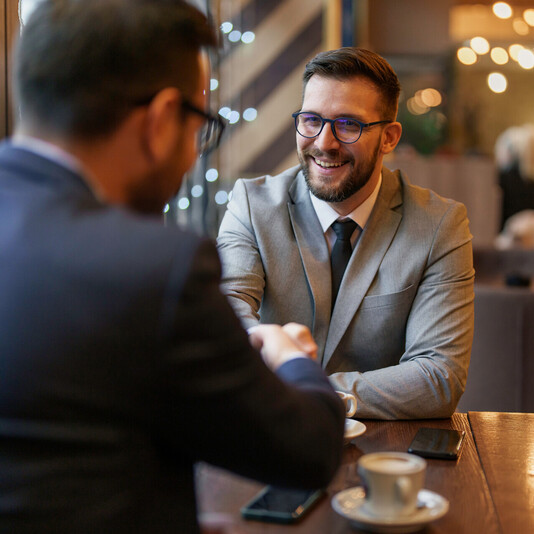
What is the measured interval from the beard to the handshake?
799 millimetres

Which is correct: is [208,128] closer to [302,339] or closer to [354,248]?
[302,339]

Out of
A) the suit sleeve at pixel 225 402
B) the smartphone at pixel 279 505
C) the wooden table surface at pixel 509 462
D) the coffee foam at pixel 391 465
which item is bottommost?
the wooden table surface at pixel 509 462

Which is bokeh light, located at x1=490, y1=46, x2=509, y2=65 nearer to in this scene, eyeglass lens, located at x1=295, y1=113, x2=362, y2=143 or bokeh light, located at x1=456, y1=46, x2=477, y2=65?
bokeh light, located at x1=456, y1=46, x2=477, y2=65

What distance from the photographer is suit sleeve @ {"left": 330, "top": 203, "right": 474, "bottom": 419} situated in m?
1.46

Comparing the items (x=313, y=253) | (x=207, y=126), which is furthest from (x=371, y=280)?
(x=207, y=126)

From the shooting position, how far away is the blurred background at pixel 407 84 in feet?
15.2

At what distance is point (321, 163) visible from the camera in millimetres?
1802

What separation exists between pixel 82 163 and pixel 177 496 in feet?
1.14

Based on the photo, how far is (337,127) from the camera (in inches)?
70.1

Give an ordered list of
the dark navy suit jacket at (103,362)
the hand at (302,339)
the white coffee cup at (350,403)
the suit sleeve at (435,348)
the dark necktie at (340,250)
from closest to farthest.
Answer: the dark navy suit jacket at (103,362) → the hand at (302,339) → the white coffee cup at (350,403) → the suit sleeve at (435,348) → the dark necktie at (340,250)

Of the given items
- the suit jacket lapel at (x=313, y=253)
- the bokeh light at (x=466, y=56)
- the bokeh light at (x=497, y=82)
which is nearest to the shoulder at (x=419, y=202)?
the suit jacket lapel at (x=313, y=253)

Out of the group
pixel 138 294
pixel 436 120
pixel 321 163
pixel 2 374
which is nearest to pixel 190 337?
pixel 138 294

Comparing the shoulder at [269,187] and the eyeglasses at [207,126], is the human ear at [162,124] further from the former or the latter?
the shoulder at [269,187]

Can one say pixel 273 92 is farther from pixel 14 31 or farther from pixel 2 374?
pixel 2 374
